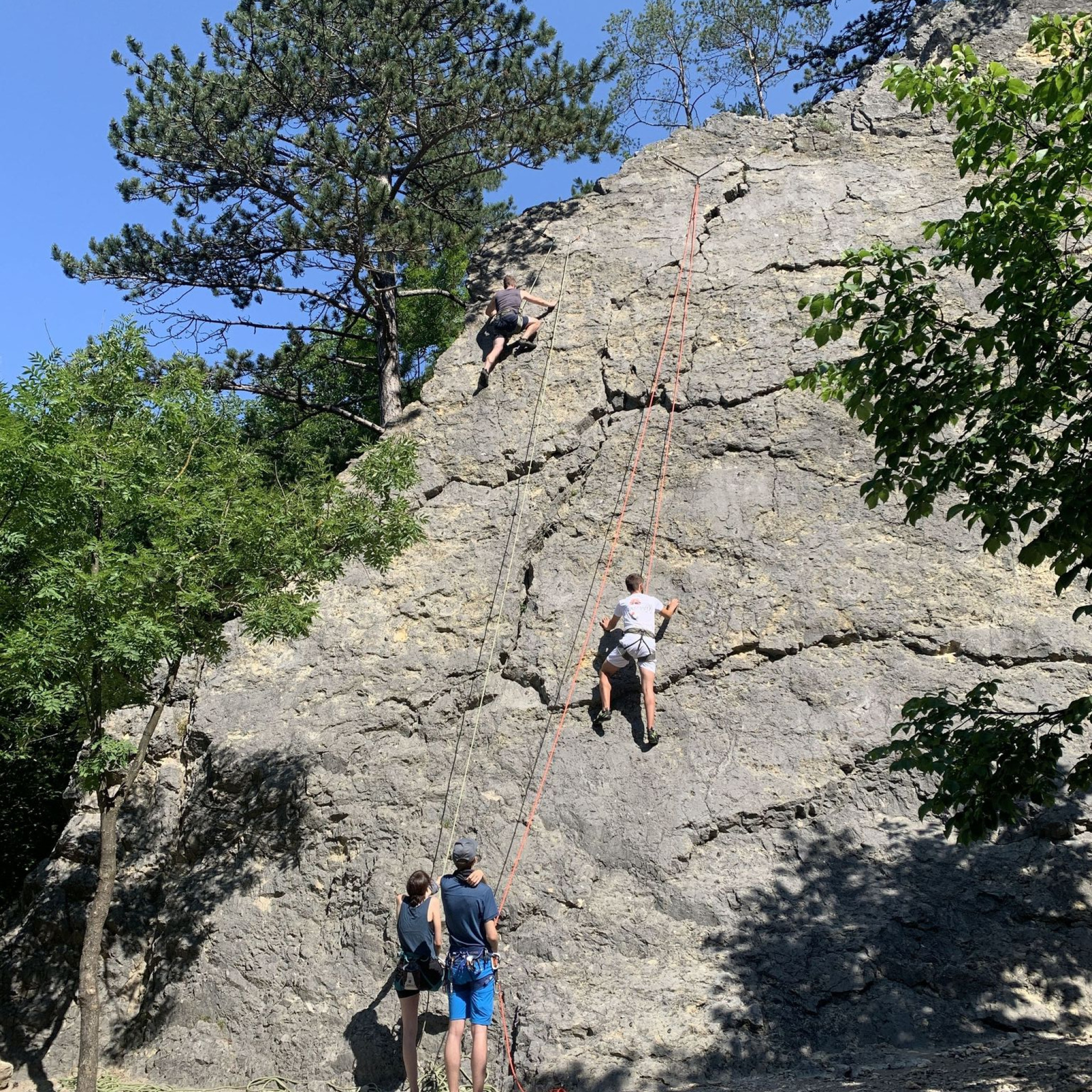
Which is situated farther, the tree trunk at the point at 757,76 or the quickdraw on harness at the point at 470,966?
the tree trunk at the point at 757,76

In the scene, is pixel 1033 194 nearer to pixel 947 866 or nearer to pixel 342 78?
pixel 947 866

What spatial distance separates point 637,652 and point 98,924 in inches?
176

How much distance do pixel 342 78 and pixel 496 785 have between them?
9.77 meters

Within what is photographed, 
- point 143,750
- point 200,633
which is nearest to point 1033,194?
point 200,633

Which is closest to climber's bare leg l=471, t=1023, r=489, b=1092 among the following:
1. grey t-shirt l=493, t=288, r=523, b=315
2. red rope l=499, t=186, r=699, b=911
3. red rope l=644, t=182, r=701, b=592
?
red rope l=499, t=186, r=699, b=911

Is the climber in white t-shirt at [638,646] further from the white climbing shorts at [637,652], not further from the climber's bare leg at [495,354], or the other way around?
the climber's bare leg at [495,354]

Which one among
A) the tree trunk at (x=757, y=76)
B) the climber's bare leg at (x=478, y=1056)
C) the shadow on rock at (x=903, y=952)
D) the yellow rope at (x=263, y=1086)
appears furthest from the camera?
the tree trunk at (x=757, y=76)

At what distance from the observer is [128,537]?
8.12 meters

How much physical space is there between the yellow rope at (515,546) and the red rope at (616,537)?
593 millimetres

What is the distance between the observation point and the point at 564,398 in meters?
11.1

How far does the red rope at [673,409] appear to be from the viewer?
373 inches

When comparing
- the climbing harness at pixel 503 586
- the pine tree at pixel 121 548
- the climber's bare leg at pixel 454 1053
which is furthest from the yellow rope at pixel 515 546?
the climber's bare leg at pixel 454 1053

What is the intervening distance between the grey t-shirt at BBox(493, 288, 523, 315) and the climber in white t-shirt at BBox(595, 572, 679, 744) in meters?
4.38

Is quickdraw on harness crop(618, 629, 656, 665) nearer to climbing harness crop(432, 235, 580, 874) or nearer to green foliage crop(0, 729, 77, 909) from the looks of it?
climbing harness crop(432, 235, 580, 874)
